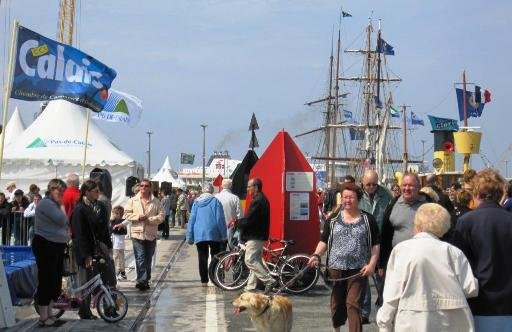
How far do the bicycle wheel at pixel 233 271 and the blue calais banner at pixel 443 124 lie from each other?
3705 cm

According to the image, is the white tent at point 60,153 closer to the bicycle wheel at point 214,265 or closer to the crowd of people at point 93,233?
the crowd of people at point 93,233

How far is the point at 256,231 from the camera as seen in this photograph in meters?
11.5

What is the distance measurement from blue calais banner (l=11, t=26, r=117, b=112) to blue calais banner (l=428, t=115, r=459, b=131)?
119ft

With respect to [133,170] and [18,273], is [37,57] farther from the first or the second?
[133,170]

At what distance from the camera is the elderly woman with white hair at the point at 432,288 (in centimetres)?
493

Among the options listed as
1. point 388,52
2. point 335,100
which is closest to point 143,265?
point 388,52

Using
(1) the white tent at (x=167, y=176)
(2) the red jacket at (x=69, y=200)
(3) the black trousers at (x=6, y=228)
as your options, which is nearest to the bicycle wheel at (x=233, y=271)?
(2) the red jacket at (x=69, y=200)

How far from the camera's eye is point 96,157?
2786 cm

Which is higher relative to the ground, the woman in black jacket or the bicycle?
the woman in black jacket

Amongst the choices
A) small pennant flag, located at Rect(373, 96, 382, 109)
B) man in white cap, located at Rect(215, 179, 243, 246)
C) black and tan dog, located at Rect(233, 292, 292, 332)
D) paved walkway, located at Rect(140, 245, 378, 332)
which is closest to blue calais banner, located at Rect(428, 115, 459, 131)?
small pennant flag, located at Rect(373, 96, 382, 109)

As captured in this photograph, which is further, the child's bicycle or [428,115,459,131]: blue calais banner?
[428,115,459,131]: blue calais banner

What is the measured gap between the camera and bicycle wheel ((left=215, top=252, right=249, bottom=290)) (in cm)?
1229

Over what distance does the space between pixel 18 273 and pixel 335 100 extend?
7937cm

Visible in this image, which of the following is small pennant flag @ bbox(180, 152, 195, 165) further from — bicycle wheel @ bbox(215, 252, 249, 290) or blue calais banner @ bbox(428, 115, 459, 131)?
bicycle wheel @ bbox(215, 252, 249, 290)
